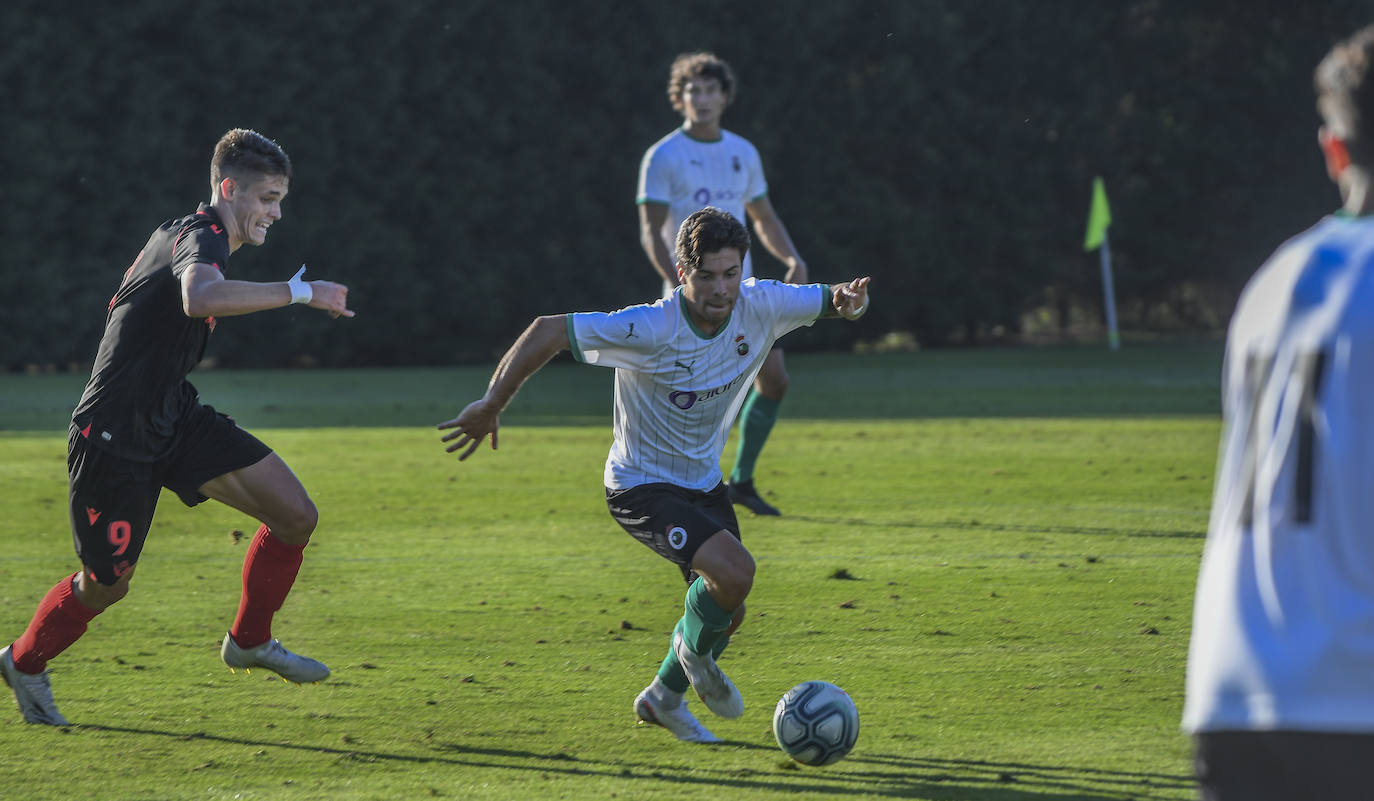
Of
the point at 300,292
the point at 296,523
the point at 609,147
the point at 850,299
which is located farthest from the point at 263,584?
the point at 609,147

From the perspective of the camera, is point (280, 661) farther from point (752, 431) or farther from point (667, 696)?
point (752, 431)

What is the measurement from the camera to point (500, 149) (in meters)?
24.9

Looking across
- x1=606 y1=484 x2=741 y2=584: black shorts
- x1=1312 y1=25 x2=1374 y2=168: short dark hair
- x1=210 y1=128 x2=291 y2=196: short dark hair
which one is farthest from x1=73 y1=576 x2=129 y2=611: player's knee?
x1=1312 y1=25 x2=1374 y2=168: short dark hair

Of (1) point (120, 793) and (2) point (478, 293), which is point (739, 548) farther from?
(2) point (478, 293)

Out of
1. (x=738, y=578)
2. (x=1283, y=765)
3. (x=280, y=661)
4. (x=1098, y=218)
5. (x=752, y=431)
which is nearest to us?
(x=1283, y=765)

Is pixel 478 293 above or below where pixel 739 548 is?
below

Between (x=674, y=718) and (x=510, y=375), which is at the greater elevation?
(x=510, y=375)

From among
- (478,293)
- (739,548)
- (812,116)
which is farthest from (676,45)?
(739,548)

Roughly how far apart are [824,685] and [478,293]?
2009cm

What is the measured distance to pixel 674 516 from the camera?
4984 millimetres

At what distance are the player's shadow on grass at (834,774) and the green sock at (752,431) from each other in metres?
4.57

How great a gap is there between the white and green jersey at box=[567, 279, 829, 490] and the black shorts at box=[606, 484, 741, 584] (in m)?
0.04

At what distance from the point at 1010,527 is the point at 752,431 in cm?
160

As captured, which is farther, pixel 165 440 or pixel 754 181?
pixel 754 181
